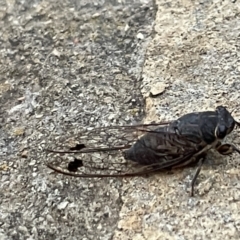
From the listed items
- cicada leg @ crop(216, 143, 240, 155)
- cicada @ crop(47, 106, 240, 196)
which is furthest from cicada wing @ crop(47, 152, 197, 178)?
cicada leg @ crop(216, 143, 240, 155)

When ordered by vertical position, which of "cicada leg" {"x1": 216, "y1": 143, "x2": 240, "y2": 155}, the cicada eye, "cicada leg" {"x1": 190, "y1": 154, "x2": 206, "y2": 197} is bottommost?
"cicada leg" {"x1": 216, "y1": 143, "x2": 240, "y2": 155}

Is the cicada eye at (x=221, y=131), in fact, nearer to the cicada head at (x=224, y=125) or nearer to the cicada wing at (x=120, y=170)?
the cicada head at (x=224, y=125)

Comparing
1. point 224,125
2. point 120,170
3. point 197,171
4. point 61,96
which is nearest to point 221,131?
point 224,125

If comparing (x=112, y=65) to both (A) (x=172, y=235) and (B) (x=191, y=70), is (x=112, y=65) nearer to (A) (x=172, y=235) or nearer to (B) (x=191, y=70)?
(B) (x=191, y=70)

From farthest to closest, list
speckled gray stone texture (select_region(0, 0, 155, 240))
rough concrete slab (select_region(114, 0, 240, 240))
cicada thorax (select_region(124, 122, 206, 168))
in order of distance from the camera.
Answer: cicada thorax (select_region(124, 122, 206, 168)) → speckled gray stone texture (select_region(0, 0, 155, 240)) → rough concrete slab (select_region(114, 0, 240, 240))

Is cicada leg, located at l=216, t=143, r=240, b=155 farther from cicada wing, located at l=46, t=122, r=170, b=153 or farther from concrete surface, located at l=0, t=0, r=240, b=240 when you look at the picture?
cicada wing, located at l=46, t=122, r=170, b=153

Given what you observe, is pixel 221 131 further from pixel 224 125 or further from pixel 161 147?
pixel 161 147
